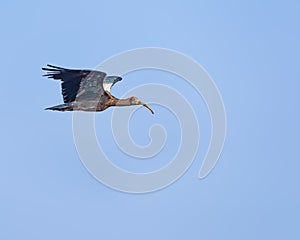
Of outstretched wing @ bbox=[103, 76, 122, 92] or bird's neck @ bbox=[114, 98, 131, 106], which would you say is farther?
bird's neck @ bbox=[114, 98, 131, 106]

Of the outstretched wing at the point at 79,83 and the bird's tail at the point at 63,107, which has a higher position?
the outstretched wing at the point at 79,83

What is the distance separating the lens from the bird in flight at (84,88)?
64.0 ft

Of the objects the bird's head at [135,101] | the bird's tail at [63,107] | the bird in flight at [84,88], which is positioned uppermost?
the bird's head at [135,101]

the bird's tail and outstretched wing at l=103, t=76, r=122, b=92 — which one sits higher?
outstretched wing at l=103, t=76, r=122, b=92

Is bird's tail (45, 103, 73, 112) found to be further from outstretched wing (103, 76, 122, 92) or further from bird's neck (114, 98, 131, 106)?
bird's neck (114, 98, 131, 106)

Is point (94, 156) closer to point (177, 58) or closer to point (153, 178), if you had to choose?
point (153, 178)

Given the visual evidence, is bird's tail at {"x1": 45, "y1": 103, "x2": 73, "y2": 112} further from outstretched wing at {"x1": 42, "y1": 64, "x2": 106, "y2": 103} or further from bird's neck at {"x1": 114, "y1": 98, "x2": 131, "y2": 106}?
bird's neck at {"x1": 114, "y1": 98, "x2": 131, "y2": 106}

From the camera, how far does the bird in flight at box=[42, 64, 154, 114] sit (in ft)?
64.0

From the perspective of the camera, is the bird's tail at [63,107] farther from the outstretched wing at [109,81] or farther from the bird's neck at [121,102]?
the bird's neck at [121,102]

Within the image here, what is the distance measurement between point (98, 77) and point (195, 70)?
4475 millimetres

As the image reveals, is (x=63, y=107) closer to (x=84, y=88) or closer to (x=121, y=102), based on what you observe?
(x=84, y=88)

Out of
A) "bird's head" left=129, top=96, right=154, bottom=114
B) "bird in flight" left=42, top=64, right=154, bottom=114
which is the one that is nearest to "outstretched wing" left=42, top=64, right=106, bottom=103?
"bird in flight" left=42, top=64, right=154, bottom=114

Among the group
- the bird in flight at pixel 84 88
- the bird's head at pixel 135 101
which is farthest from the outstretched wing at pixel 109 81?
the bird's head at pixel 135 101

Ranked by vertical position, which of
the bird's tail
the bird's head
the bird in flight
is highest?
the bird's head
